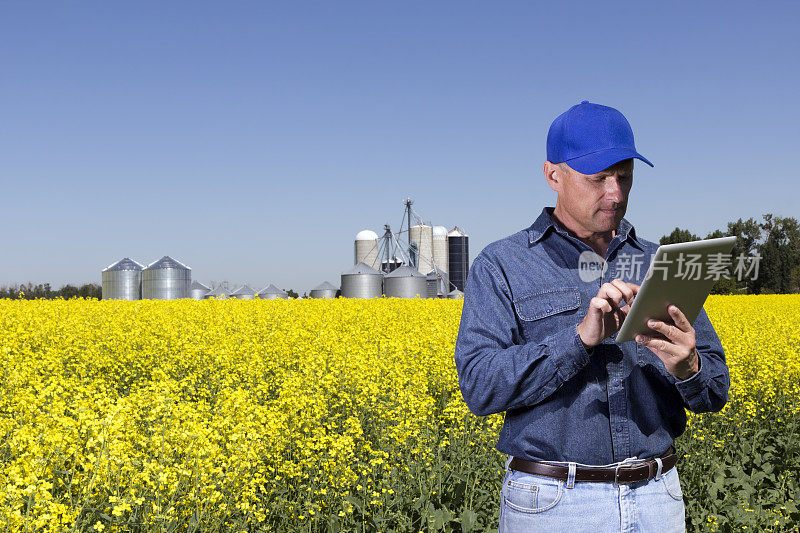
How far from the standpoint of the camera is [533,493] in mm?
1526

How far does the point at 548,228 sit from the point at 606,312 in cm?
38

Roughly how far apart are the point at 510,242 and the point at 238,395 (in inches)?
117

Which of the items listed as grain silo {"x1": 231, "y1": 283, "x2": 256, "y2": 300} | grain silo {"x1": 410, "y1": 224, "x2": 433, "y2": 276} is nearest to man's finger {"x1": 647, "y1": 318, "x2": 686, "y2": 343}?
grain silo {"x1": 231, "y1": 283, "x2": 256, "y2": 300}

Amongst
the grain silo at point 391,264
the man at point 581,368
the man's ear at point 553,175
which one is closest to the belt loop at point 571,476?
the man at point 581,368

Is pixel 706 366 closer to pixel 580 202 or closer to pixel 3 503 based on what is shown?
pixel 580 202

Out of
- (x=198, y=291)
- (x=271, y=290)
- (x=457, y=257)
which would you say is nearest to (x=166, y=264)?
(x=198, y=291)

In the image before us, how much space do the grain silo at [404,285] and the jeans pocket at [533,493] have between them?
31.4 m

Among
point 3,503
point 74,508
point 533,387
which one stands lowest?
point 74,508

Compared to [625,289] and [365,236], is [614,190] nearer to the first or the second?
[625,289]

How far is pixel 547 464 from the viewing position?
1530mm

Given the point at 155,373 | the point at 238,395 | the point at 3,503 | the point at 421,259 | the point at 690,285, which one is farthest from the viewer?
the point at 421,259

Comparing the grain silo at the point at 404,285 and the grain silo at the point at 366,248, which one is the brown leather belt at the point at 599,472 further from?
the grain silo at the point at 366,248

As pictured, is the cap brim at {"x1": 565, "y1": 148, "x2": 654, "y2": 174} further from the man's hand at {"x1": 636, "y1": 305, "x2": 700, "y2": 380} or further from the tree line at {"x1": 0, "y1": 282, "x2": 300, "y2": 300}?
the tree line at {"x1": 0, "y1": 282, "x2": 300, "y2": 300}

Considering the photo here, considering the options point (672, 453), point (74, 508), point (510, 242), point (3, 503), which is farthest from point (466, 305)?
point (74, 508)
